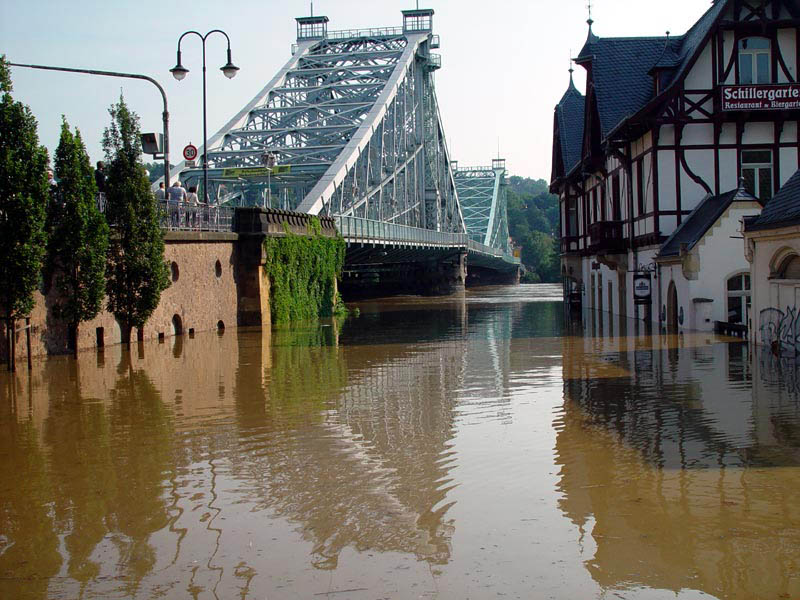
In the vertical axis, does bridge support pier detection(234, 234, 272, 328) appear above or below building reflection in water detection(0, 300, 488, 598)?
above

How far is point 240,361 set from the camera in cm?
2150

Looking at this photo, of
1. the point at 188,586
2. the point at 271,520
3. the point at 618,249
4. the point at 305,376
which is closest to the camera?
the point at 188,586

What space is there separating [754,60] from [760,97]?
5.29 feet

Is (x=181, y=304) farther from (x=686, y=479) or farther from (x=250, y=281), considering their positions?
(x=686, y=479)

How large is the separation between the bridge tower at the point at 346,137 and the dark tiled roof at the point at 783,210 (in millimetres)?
22871

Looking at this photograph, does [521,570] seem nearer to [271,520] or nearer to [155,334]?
[271,520]

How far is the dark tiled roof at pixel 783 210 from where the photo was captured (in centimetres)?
1959

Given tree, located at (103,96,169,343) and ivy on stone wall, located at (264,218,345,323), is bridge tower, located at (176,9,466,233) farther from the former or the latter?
tree, located at (103,96,169,343)

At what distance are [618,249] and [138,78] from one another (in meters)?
17.3

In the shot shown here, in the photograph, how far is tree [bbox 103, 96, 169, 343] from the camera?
2452 cm

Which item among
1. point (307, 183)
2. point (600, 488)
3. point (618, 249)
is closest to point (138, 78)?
point (618, 249)

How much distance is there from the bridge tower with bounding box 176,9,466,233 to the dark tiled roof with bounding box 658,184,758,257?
17044 mm

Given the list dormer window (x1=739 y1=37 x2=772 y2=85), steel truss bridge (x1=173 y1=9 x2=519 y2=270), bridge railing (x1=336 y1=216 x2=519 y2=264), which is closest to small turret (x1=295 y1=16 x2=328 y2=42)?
steel truss bridge (x1=173 y1=9 x2=519 y2=270)

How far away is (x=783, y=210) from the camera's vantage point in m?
20.3
